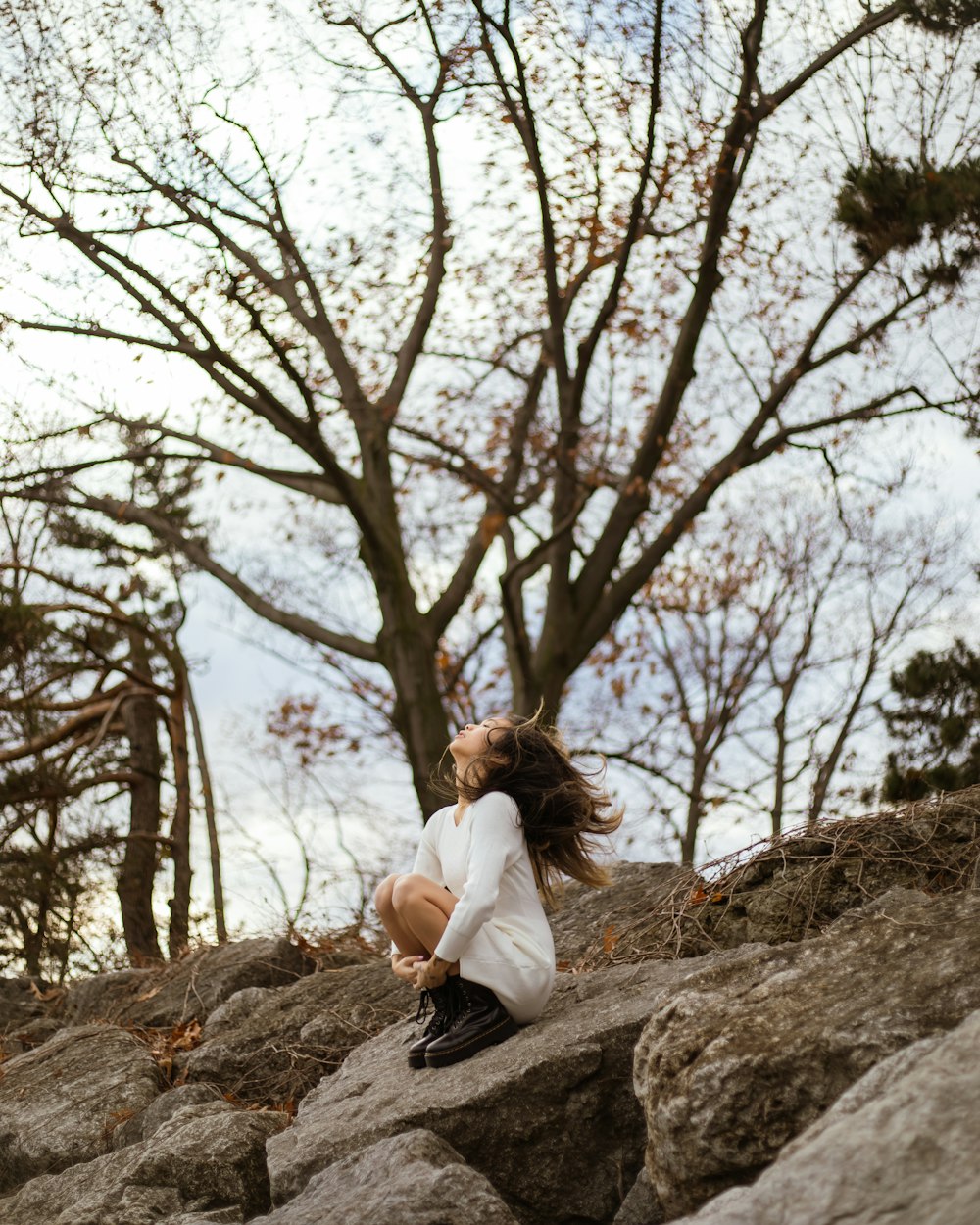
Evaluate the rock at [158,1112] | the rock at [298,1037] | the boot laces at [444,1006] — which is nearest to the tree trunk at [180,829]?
the rock at [298,1037]

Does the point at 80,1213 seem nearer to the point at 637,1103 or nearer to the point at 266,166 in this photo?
the point at 637,1103

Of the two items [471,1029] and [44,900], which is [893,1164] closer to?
[471,1029]

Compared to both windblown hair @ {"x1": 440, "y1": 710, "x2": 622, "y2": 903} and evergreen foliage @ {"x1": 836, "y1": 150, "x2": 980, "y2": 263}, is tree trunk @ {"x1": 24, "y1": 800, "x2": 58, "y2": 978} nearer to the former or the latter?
windblown hair @ {"x1": 440, "y1": 710, "x2": 622, "y2": 903}

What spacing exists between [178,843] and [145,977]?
412cm

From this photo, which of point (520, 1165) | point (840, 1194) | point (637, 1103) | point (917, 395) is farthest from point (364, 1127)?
point (917, 395)

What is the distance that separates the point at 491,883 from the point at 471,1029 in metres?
0.58

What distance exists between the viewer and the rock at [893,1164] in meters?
2.26

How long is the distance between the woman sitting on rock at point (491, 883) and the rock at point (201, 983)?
3197 millimetres

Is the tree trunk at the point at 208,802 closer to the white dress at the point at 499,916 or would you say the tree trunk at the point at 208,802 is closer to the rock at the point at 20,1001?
the rock at the point at 20,1001

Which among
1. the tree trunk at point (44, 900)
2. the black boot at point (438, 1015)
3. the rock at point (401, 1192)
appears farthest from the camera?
the tree trunk at point (44, 900)

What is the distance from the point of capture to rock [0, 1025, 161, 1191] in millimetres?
5910

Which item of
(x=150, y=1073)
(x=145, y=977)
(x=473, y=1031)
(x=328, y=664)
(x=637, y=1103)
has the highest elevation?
(x=328, y=664)

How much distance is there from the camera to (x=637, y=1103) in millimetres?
4281

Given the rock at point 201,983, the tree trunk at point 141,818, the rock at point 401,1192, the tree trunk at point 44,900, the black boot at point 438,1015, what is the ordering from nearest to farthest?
the rock at point 401,1192 → the black boot at point 438,1015 → the rock at point 201,983 → the tree trunk at point 44,900 → the tree trunk at point 141,818
